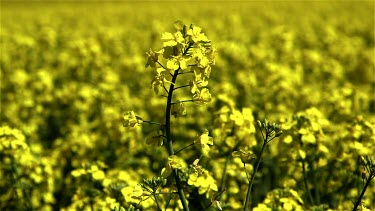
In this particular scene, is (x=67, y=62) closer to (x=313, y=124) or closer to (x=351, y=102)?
(x=351, y=102)

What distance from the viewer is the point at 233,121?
3379mm

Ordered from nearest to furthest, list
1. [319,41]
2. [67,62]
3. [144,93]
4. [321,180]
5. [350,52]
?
[321,180] < [144,93] < [67,62] < [350,52] < [319,41]

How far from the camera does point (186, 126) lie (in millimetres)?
6191

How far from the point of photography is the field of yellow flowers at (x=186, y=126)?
2.36 m

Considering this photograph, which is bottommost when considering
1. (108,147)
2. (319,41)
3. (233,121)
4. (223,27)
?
(233,121)

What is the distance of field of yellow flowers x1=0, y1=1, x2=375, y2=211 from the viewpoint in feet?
7.73

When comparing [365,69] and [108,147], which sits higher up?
[365,69]

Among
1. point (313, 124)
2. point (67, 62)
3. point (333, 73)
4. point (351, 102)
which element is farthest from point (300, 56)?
point (313, 124)

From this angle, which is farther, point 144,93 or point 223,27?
point 223,27

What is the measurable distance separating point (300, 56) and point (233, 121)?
518 centimetres

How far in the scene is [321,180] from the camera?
4.14 m

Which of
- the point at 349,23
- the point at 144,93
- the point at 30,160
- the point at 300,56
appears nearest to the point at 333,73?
the point at 300,56

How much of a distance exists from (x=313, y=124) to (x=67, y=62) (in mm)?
5760

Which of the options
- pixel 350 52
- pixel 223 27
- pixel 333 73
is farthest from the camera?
pixel 223 27
